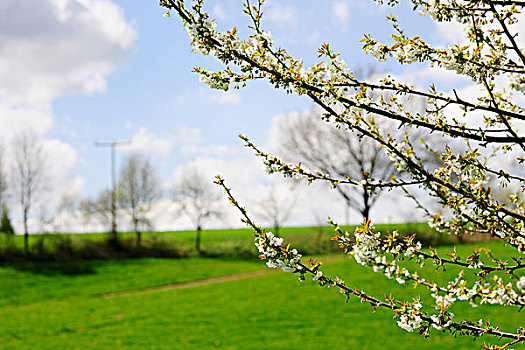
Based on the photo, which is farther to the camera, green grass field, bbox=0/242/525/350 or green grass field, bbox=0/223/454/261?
green grass field, bbox=0/223/454/261

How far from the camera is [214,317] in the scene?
15.5m

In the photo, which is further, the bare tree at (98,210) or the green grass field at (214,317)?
the bare tree at (98,210)

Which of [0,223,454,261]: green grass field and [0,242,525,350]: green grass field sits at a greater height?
[0,223,454,261]: green grass field

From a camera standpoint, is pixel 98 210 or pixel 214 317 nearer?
pixel 214 317

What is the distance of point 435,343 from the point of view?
10.8 meters

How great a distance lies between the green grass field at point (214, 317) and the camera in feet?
38.7

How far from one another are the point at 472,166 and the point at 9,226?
3640 cm

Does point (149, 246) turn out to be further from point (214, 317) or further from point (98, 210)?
point (214, 317)

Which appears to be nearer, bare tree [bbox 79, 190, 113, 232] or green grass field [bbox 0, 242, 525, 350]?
green grass field [bbox 0, 242, 525, 350]

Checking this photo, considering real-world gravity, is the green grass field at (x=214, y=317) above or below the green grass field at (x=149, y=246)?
below

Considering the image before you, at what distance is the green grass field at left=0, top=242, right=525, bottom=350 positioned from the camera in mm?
11781

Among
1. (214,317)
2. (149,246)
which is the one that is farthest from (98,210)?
(214,317)

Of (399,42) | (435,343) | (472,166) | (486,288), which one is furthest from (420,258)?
(435,343)

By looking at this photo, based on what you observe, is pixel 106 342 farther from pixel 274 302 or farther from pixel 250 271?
pixel 250 271
